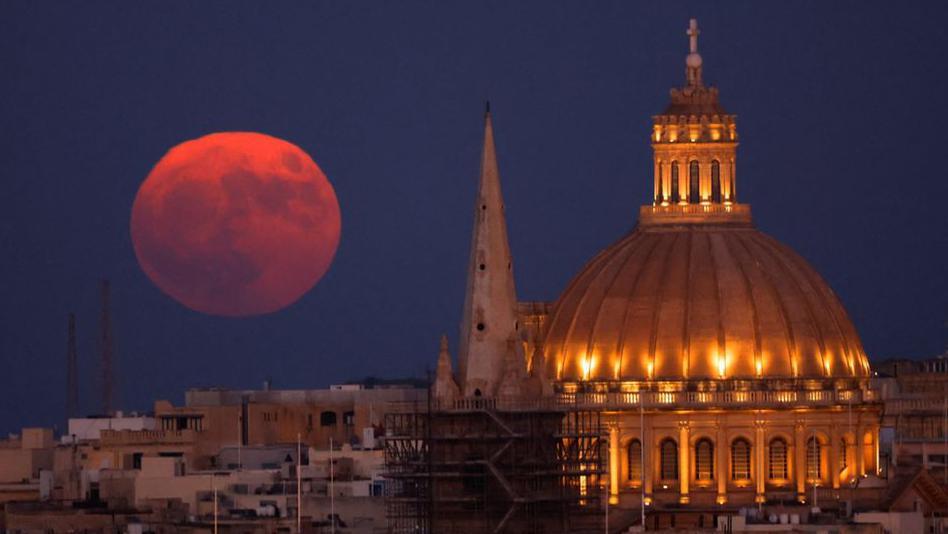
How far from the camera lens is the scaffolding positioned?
16462 centimetres

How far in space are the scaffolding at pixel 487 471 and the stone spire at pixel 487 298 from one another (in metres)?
1.69

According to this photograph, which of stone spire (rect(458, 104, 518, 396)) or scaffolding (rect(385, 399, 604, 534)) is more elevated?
stone spire (rect(458, 104, 518, 396))

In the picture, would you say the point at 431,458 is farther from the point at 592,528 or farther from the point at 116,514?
the point at 116,514

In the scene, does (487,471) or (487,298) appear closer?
(487,471)

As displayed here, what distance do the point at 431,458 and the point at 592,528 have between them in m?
6.39

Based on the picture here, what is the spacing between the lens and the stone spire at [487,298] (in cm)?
16962

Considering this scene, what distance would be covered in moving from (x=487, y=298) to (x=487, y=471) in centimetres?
772

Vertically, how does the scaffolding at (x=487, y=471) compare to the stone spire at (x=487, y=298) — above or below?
below

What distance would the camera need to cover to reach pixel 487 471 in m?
165

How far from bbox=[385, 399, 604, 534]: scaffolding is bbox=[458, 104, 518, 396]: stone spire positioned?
1689 mm

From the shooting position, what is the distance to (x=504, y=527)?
164 metres

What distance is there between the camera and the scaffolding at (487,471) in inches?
6481

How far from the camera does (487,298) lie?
170500mm

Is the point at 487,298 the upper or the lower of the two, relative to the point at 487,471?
upper
